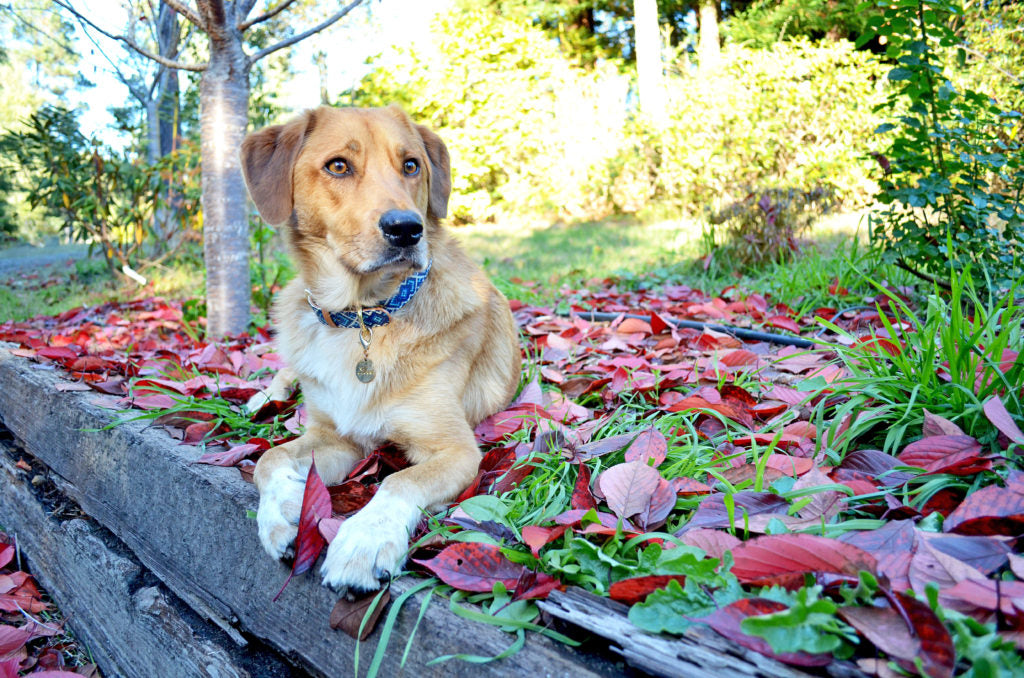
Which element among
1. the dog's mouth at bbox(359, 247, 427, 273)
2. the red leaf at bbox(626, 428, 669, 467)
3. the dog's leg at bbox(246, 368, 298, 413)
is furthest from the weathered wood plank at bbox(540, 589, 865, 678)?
the dog's leg at bbox(246, 368, 298, 413)

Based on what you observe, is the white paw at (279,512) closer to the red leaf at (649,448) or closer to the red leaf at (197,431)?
the red leaf at (197,431)

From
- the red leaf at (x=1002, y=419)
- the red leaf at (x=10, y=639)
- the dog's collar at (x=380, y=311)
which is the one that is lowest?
the red leaf at (x=10, y=639)

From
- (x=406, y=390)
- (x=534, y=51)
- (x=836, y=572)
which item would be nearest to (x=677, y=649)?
(x=836, y=572)

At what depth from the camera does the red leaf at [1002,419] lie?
159 centimetres

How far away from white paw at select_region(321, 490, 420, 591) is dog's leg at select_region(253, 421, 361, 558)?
0.19 metres

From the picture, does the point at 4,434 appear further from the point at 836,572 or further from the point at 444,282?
the point at 836,572

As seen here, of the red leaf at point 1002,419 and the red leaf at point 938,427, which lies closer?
the red leaf at point 1002,419

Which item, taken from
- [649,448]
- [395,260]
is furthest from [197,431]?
[649,448]

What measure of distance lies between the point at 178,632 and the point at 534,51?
14311mm

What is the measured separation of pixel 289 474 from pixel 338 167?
1.25m

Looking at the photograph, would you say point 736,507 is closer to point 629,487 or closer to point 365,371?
point 629,487

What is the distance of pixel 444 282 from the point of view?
8.78 ft

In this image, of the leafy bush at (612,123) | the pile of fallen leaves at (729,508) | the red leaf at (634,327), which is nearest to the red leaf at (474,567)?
the pile of fallen leaves at (729,508)

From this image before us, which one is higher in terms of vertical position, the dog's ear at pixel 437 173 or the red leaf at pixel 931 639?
the dog's ear at pixel 437 173
